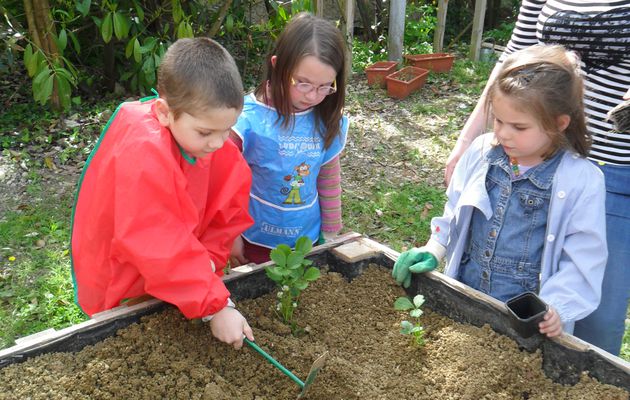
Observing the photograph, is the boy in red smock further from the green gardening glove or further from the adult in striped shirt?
the adult in striped shirt

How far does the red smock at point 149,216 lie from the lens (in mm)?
1562

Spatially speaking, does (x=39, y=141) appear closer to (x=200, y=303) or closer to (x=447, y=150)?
(x=447, y=150)

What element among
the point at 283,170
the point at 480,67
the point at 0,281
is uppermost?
the point at 283,170

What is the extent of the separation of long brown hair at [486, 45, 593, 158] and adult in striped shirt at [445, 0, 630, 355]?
0.14 m

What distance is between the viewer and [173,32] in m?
5.41

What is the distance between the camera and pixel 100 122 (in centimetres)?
511

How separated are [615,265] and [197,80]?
4.88 ft

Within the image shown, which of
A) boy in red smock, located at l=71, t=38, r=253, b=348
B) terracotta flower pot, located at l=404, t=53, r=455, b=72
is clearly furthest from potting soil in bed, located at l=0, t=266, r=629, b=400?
terracotta flower pot, located at l=404, t=53, r=455, b=72

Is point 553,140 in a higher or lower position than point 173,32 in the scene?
higher

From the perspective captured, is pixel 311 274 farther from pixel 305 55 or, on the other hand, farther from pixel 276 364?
pixel 305 55

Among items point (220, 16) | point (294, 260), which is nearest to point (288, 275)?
point (294, 260)

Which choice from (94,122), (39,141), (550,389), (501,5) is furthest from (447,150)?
(501,5)

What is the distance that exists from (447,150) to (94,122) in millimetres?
3029

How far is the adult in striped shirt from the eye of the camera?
193 cm
